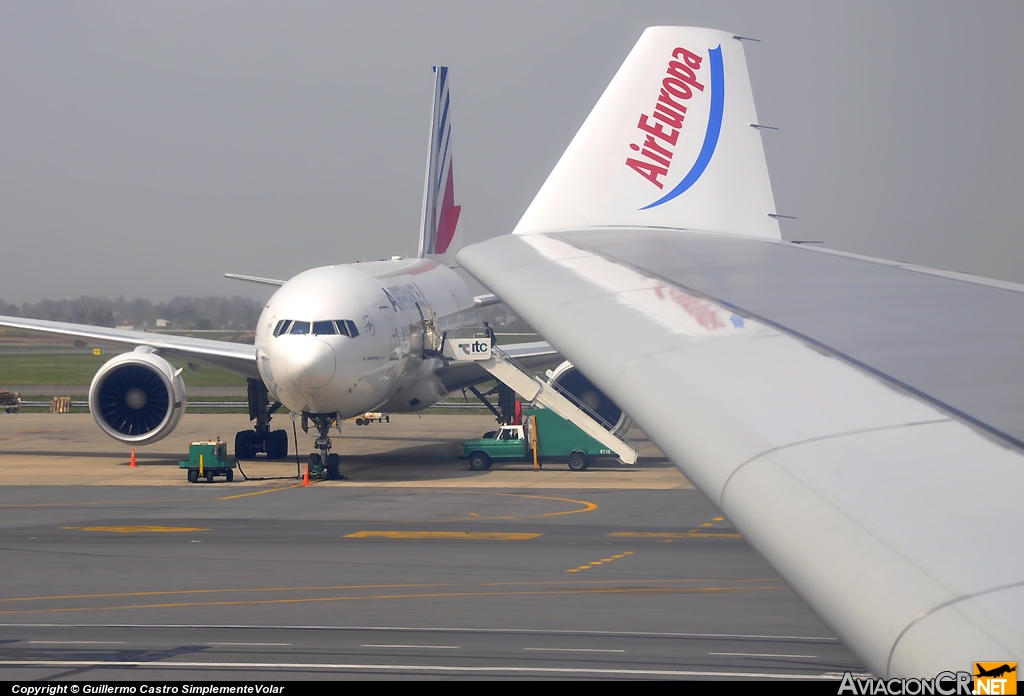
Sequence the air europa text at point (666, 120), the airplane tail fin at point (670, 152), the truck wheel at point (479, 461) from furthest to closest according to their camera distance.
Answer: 1. the truck wheel at point (479, 461)
2. the air europa text at point (666, 120)
3. the airplane tail fin at point (670, 152)

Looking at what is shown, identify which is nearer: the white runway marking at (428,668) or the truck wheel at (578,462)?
the white runway marking at (428,668)

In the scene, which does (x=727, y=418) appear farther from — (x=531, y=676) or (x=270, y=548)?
(x=270, y=548)

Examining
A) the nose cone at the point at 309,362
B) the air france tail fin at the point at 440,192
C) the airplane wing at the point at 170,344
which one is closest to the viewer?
the nose cone at the point at 309,362

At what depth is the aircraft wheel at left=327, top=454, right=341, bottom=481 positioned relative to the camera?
20578 millimetres

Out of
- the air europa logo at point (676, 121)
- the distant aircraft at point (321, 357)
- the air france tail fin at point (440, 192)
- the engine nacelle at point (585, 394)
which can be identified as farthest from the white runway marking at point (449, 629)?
the air france tail fin at point (440, 192)

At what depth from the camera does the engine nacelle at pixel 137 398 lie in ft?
72.5

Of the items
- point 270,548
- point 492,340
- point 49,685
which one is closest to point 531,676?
point 49,685

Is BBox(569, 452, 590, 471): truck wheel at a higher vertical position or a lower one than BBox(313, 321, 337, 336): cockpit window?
lower

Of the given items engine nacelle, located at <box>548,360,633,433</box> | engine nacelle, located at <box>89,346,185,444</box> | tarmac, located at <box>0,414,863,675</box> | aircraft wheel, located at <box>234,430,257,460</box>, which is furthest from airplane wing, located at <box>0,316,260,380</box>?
engine nacelle, located at <box>548,360,633,433</box>

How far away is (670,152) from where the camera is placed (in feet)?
22.8

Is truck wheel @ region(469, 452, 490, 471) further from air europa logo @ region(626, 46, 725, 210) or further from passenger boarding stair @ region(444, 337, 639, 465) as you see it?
air europa logo @ region(626, 46, 725, 210)

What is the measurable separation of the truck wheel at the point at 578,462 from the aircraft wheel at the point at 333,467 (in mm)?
5577

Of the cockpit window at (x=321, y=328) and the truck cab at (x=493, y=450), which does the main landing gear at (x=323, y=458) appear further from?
the truck cab at (x=493, y=450)

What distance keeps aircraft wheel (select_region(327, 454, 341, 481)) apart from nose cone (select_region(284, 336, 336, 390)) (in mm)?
2201
